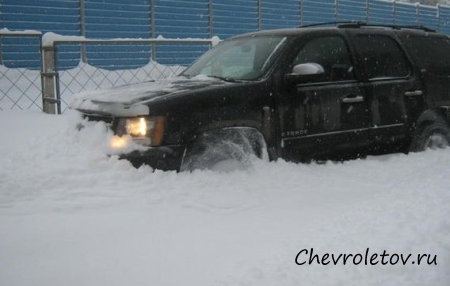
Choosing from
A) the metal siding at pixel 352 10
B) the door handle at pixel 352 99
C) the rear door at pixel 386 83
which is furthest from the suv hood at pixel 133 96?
the metal siding at pixel 352 10

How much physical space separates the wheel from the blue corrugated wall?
10.4 metres

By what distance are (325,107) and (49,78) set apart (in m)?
5.48

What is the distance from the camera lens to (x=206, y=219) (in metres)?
3.26

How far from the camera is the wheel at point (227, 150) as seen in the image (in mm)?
4011

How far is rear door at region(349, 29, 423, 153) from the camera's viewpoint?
490 cm

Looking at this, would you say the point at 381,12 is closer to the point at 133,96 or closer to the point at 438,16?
the point at 438,16

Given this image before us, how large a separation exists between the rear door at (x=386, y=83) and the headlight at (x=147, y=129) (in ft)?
7.60

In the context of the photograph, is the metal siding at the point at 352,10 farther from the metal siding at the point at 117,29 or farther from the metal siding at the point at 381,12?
the metal siding at the point at 117,29

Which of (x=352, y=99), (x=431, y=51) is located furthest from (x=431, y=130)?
(x=352, y=99)

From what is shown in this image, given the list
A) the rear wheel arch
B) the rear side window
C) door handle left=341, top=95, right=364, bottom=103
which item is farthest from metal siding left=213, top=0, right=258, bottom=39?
door handle left=341, top=95, right=364, bottom=103

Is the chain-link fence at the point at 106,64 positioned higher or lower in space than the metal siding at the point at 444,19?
lower

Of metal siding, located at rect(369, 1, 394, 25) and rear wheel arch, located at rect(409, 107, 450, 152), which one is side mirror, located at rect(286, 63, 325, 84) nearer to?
rear wheel arch, located at rect(409, 107, 450, 152)

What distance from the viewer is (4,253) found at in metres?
2.63

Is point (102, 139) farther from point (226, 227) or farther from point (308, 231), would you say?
point (308, 231)
